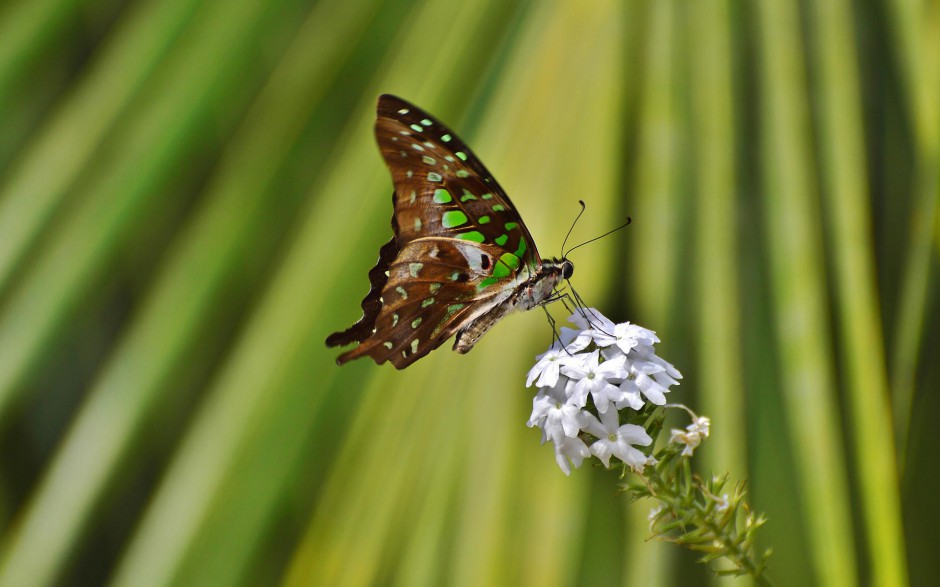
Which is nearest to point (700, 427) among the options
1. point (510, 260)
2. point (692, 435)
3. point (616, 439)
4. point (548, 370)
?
point (692, 435)

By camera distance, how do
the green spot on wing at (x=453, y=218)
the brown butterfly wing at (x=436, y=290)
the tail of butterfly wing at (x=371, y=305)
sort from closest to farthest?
the tail of butterfly wing at (x=371, y=305) → the brown butterfly wing at (x=436, y=290) → the green spot on wing at (x=453, y=218)

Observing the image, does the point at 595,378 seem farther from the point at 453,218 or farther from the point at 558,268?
the point at 453,218

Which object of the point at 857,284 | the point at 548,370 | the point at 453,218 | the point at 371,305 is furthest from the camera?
the point at 453,218

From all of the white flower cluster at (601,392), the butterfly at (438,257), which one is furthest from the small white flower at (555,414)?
the butterfly at (438,257)

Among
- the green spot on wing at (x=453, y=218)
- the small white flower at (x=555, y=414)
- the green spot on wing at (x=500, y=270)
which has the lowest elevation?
the small white flower at (x=555, y=414)

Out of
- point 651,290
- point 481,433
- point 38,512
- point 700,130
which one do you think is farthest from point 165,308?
point 700,130

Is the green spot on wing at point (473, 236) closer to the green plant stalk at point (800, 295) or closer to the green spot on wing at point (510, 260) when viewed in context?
the green spot on wing at point (510, 260)

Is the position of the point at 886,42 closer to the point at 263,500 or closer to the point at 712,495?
the point at 712,495

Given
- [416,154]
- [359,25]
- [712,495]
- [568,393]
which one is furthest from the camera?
[359,25]
